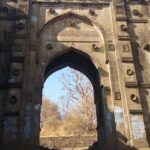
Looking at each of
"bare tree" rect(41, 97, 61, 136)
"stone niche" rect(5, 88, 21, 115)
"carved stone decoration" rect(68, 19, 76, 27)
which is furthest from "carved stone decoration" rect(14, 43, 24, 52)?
"bare tree" rect(41, 97, 61, 136)

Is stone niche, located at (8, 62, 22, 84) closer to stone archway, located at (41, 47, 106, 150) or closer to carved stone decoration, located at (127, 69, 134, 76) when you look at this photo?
stone archway, located at (41, 47, 106, 150)

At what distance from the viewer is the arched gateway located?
31.2 ft

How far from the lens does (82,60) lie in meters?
12.3

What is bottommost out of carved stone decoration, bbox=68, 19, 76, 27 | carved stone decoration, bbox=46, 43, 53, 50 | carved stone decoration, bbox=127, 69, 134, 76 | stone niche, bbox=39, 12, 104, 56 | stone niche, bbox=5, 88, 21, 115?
stone niche, bbox=5, 88, 21, 115

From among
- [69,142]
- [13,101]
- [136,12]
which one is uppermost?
[136,12]

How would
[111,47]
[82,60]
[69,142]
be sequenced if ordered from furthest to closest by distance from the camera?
[69,142]
[82,60]
[111,47]

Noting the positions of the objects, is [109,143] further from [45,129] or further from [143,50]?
[45,129]

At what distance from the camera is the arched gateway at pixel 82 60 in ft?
31.2

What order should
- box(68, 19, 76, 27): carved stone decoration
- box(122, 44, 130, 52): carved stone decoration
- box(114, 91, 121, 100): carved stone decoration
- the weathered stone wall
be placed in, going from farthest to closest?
1. the weathered stone wall
2. box(68, 19, 76, 27): carved stone decoration
3. box(122, 44, 130, 52): carved stone decoration
4. box(114, 91, 121, 100): carved stone decoration

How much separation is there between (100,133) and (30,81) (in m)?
3.41

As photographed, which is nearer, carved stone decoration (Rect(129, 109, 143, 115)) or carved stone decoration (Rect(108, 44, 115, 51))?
carved stone decoration (Rect(129, 109, 143, 115))

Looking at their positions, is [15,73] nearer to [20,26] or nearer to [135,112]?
[20,26]

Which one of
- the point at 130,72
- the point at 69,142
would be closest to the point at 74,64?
the point at 130,72

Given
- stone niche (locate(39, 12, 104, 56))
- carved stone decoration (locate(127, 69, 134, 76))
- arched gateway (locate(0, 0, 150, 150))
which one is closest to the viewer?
arched gateway (locate(0, 0, 150, 150))
